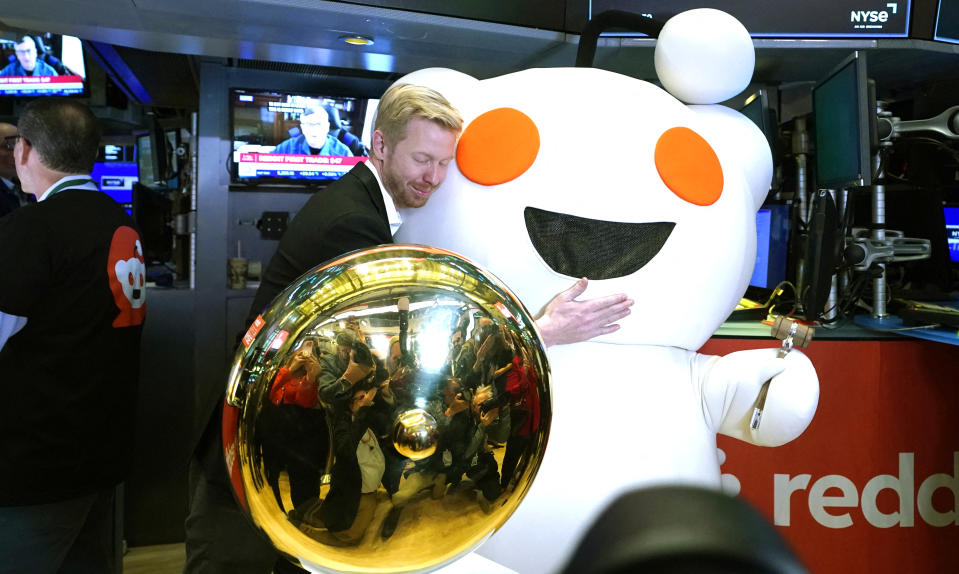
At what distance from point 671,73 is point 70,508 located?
6.88ft

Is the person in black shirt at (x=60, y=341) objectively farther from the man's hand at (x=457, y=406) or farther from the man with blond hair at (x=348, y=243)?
the man's hand at (x=457, y=406)

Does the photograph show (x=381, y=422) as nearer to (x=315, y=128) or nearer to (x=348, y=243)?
(x=348, y=243)

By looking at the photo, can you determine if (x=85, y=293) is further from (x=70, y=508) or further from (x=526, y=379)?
(x=526, y=379)

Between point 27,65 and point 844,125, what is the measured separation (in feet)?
16.1

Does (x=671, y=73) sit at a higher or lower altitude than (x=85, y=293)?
higher

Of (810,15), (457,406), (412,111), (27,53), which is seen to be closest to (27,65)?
(27,53)

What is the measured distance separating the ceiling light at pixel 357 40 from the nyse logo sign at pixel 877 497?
229 centimetres

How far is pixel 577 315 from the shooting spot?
1.54m

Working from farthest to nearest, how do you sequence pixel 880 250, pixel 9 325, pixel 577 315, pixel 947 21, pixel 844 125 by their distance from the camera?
pixel 947 21, pixel 880 250, pixel 844 125, pixel 9 325, pixel 577 315

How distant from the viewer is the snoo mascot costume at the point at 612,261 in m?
1.58

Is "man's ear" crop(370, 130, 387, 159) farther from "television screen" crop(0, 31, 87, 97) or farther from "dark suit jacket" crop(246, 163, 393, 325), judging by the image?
"television screen" crop(0, 31, 87, 97)

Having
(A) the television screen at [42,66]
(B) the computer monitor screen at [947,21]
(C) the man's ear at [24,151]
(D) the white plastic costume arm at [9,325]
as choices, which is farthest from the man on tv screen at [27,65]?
(B) the computer monitor screen at [947,21]

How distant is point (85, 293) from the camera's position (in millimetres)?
2162

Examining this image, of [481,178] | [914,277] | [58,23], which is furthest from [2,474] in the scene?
[914,277]
